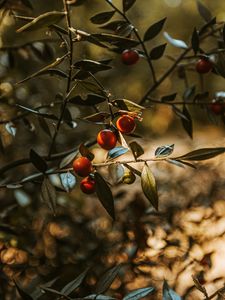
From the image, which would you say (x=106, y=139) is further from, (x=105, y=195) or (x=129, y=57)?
(x=129, y=57)

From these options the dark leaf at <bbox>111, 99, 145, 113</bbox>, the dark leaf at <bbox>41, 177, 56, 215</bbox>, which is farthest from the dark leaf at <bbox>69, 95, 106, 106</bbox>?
the dark leaf at <bbox>41, 177, 56, 215</bbox>

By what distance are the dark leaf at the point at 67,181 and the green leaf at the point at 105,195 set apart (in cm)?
6

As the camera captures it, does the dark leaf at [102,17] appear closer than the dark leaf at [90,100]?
No

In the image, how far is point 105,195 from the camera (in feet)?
2.35

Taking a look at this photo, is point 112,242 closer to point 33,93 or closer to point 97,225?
point 97,225

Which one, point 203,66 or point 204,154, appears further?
point 203,66

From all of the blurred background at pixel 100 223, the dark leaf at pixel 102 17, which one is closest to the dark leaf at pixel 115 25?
the dark leaf at pixel 102 17

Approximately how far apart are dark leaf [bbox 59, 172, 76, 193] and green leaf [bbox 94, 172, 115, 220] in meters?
0.06

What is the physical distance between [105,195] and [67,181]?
9 cm

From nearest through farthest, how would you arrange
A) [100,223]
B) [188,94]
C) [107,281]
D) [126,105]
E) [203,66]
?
1. [126,105]
2. [107,281]
3. [203,66]
4. [188,94]
5. [100,223]

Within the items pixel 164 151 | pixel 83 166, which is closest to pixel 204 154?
pixel 164 151

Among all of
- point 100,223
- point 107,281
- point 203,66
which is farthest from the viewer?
point 100,223

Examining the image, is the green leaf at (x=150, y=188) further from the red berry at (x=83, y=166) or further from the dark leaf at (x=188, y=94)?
the dark leaf at (x=188, y=94)

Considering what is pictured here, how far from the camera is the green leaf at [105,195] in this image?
71 cm
